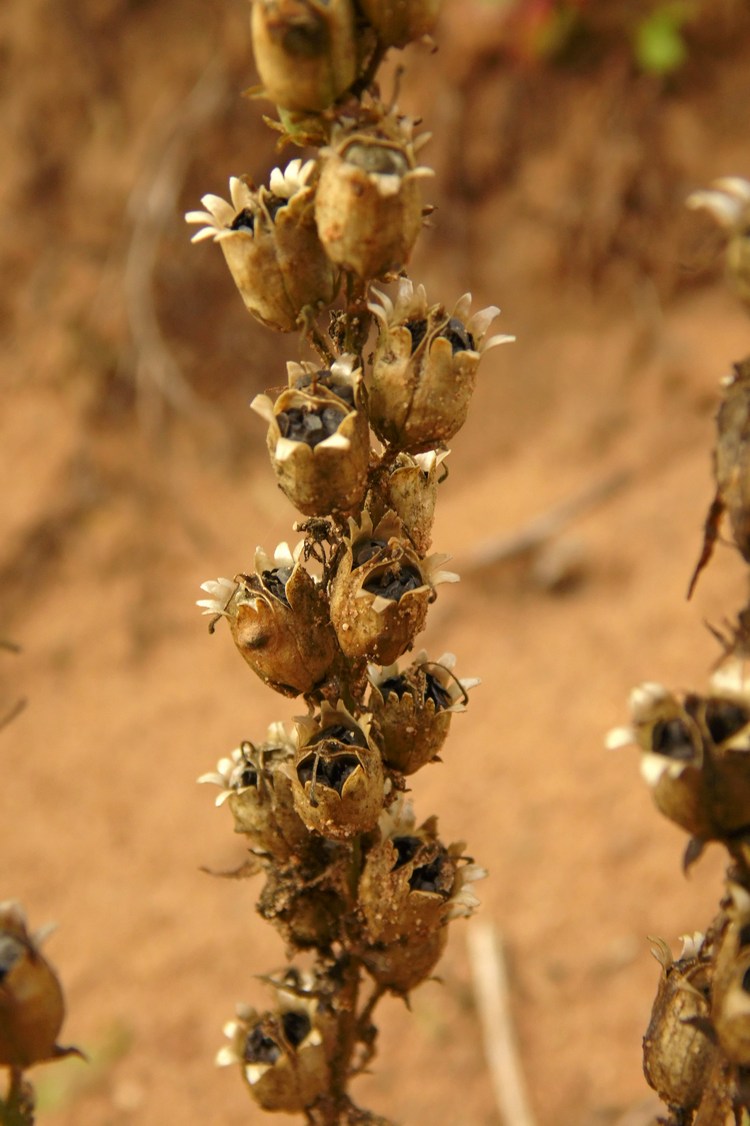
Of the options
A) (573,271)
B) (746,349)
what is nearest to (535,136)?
(573,271)

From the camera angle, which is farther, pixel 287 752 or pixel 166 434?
pixel 166 434

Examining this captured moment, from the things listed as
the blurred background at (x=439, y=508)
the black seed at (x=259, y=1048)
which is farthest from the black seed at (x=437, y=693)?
the blurred background at (x=439, y=508)

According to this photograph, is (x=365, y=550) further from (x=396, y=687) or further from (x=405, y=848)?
(x=405, y=848)

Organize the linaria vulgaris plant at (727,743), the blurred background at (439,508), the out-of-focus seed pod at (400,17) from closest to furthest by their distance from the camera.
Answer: the linaria vulgaris plant at (727,743) → the out-of-focus seed pod at (400,17) → the blurred background at (439,508)

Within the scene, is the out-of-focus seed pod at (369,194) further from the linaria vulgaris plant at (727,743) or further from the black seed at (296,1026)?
the black seed at (296,1026)

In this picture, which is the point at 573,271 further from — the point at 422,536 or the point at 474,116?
the point at 422,536
